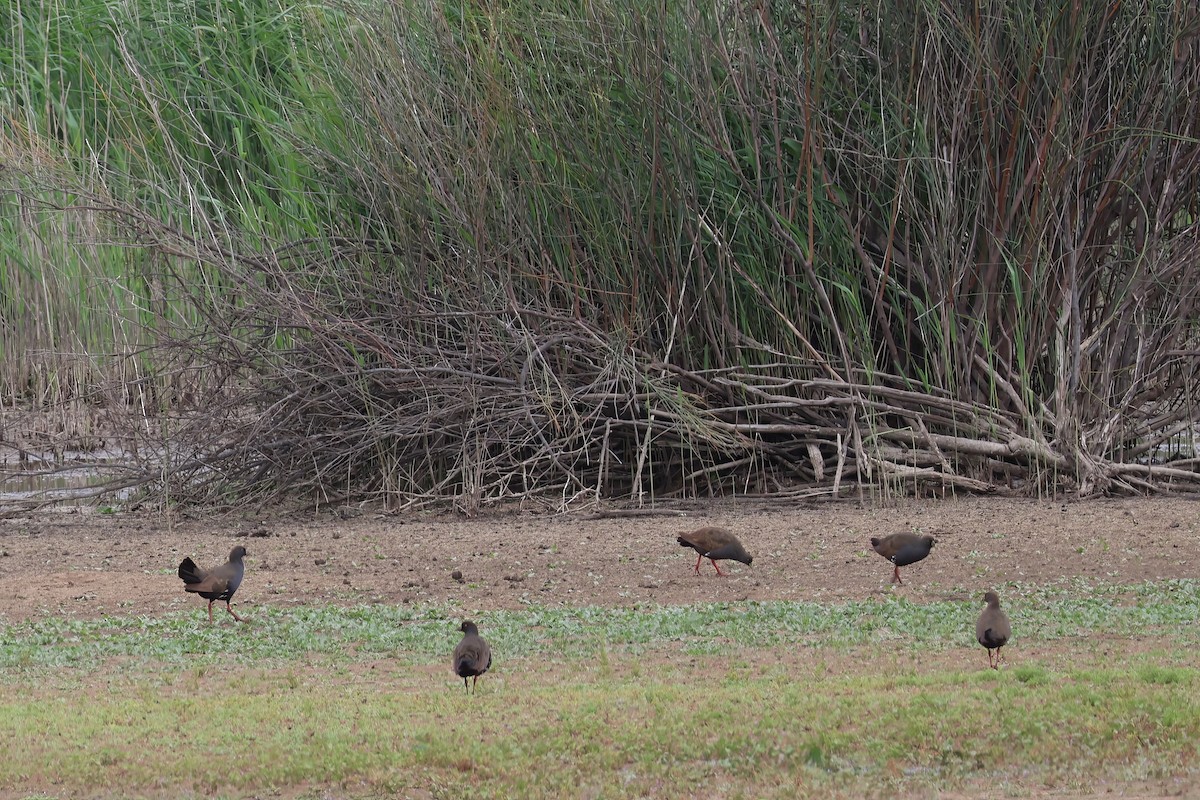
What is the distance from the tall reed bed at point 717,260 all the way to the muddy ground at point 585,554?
0.62 meters

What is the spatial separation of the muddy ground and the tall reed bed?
625 mm

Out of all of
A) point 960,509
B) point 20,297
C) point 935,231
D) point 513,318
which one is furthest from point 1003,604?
point 20,297

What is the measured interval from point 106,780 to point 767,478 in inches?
345

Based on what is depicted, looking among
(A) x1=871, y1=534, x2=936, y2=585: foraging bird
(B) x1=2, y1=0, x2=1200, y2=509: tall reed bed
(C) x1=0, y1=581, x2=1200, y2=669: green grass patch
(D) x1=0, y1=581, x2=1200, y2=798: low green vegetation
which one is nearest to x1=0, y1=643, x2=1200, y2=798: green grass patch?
(D) x1=0, y1=581, x2=1200, y2=798: low green vegetation

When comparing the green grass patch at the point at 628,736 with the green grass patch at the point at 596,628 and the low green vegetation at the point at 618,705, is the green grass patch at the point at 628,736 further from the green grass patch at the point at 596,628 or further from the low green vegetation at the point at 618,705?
the green grass patch at the point at 596,628

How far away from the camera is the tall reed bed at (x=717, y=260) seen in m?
13.0

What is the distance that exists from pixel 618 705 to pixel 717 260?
7.34 metres

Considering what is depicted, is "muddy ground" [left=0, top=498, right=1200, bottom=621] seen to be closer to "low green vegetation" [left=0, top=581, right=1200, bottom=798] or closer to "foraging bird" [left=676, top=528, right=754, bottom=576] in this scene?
"foraging bird" [left=676, top=528, right=754, bottom=576]

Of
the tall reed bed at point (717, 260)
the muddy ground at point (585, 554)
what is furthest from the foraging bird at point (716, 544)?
the tall reed bed at point (717, 260)

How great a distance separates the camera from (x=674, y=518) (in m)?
12.8

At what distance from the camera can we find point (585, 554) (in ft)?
36.7

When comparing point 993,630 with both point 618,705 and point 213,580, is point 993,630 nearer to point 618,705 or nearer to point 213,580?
point 618,705

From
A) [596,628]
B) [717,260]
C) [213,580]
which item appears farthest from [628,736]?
[717,260]

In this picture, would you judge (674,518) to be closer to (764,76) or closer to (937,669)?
(764,76)
